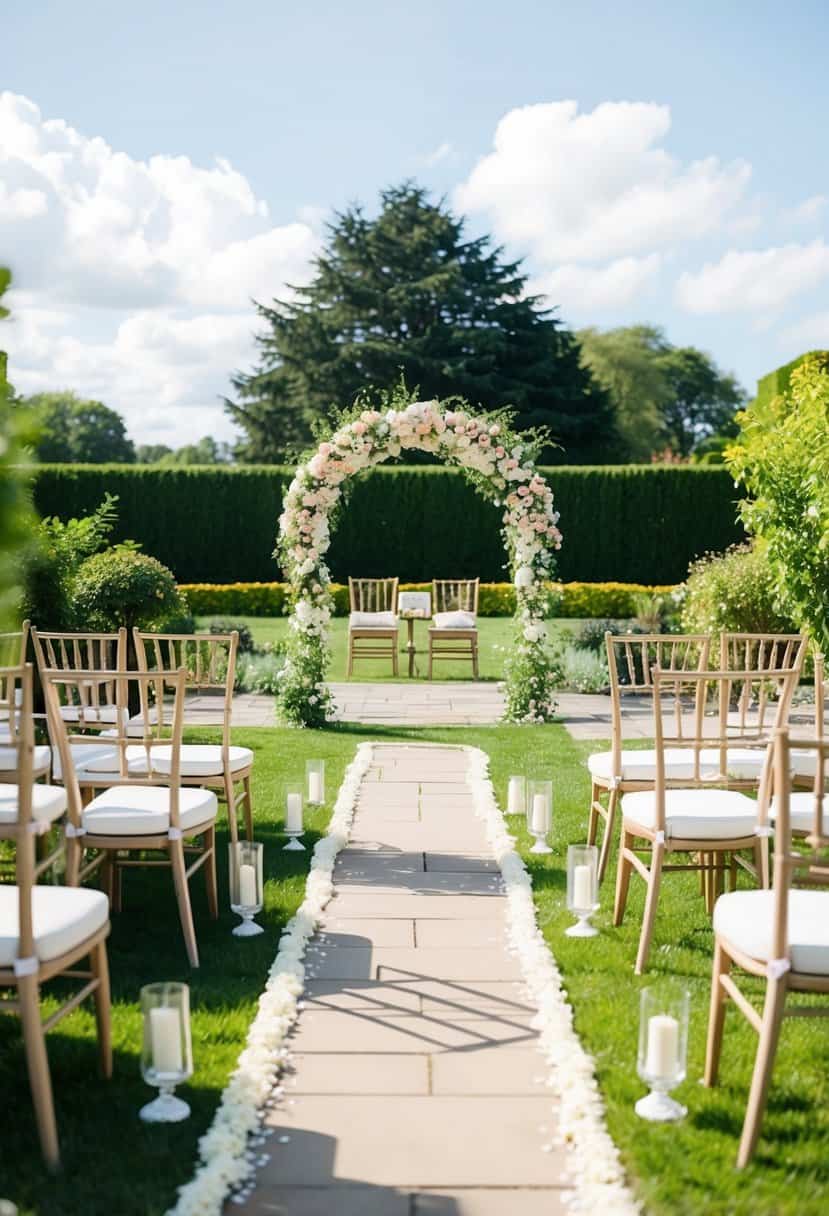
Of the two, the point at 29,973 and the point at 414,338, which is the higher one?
the point at 414,338

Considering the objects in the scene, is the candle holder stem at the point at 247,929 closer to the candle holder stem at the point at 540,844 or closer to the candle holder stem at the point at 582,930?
the candle holder stem at the point at 582,930

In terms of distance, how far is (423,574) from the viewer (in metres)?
20.1

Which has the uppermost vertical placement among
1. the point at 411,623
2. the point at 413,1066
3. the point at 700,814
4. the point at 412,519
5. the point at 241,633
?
the point at 412,519

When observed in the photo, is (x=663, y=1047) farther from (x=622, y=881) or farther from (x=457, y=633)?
(x=457, y=633)

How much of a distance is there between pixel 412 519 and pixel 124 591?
11001 mm

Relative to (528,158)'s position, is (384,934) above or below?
below

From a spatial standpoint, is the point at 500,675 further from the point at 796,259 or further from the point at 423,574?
the point at 796,259

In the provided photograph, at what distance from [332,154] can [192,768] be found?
7611 mm

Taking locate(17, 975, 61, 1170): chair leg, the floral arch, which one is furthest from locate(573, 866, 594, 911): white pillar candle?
the floral arch

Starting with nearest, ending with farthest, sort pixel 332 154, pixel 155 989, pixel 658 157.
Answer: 1. pixel 155 989
2. pixel 332 154
3. pixel 658 157

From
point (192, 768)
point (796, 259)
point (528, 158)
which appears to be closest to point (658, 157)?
point (528, 158)

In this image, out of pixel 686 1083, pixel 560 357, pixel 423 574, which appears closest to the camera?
pixel 686 1083

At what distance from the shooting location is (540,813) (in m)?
5.36

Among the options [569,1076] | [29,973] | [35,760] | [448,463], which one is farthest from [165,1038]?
→ [448,463]
